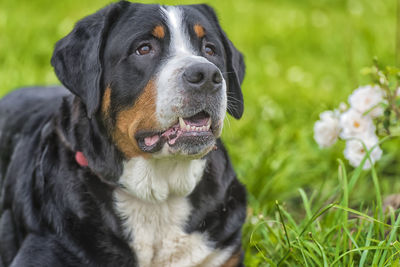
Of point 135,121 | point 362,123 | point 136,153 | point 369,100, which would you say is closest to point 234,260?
point 136,153

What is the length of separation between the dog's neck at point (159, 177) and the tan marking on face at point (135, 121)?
8 centimetres

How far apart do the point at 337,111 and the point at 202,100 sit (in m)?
1.42

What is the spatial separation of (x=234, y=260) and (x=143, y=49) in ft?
3.87

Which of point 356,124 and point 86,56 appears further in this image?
point 356,124

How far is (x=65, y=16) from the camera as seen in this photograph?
7.78 metres

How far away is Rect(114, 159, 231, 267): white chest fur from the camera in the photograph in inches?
120

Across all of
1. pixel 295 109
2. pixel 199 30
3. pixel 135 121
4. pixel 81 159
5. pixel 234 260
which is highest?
pixel 199 30

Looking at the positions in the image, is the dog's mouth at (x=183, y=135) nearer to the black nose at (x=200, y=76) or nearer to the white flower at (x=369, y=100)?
the black nose at (x=200, y=76)

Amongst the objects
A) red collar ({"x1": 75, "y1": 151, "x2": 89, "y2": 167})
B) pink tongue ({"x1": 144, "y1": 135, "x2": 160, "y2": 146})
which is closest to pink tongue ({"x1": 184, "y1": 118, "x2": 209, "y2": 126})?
pink tongue ({"x1": 144, "y1": 135, "x2": 160, "y2": 146})

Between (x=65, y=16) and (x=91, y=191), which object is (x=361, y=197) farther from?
(x=65, y=16)

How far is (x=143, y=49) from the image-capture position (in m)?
2.96

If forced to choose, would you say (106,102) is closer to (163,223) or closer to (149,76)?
(149,76)

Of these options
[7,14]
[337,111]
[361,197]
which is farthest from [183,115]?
[7,14]

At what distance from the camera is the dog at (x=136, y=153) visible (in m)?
2.83
